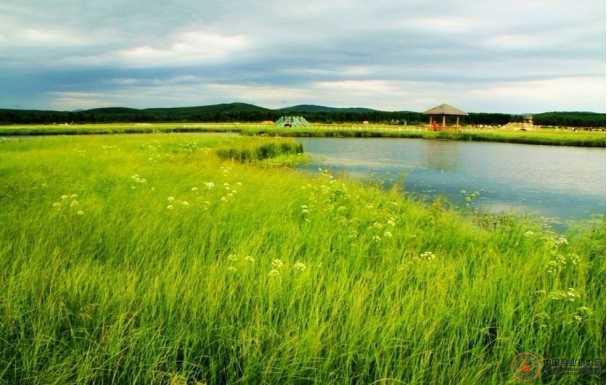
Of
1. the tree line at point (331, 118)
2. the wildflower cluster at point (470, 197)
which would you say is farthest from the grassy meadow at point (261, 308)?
the tree line at point (331, 118)

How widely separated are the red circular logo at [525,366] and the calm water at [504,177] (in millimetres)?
7454

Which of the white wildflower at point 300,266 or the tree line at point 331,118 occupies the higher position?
the tree line at point 331,118

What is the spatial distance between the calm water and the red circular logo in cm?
745

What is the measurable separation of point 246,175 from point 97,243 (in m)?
5.84

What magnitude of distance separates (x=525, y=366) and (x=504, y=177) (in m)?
14.8

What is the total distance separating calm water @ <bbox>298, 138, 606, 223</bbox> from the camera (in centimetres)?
1089

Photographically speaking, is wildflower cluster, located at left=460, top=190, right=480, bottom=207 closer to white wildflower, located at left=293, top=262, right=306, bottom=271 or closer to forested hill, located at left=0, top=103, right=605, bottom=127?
white wildflower, located at left=293, top=262, right=306, bottom=271

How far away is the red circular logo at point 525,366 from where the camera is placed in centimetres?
274

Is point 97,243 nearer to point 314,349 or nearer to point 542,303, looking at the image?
point 314,349

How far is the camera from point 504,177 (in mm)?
15828

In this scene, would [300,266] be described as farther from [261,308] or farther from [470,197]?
[470,197]

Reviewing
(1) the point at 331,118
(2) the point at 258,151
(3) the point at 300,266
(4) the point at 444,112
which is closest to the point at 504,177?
(2) the point at 258,151

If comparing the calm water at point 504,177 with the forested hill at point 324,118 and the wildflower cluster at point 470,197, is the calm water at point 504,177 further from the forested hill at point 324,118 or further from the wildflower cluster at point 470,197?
the forested hill at point 324,118

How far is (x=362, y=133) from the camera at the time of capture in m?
43.1
